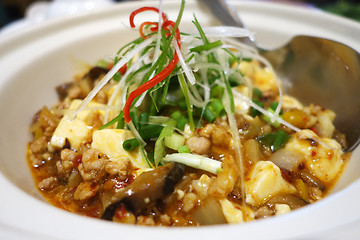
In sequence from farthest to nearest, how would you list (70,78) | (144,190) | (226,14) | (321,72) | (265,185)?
(70,78)
(226,14)
(321,72)
(265,185)
(144,190)

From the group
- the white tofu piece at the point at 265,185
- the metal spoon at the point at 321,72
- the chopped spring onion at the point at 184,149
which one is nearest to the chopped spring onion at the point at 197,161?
the chopped spring onion at the point at 184,149

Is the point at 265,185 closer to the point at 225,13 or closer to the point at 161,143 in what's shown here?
the point at 161,143

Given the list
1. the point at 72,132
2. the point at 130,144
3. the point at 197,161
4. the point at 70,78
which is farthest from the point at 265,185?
the point at 70,78

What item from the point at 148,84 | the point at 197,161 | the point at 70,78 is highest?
the point at 148,84

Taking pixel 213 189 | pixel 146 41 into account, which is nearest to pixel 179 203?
pixel 213 189

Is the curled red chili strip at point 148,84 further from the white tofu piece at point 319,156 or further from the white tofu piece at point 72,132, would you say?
the white tofu piece at point 319,156

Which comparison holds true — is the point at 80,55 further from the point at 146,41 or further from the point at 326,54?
the point at 326,54
